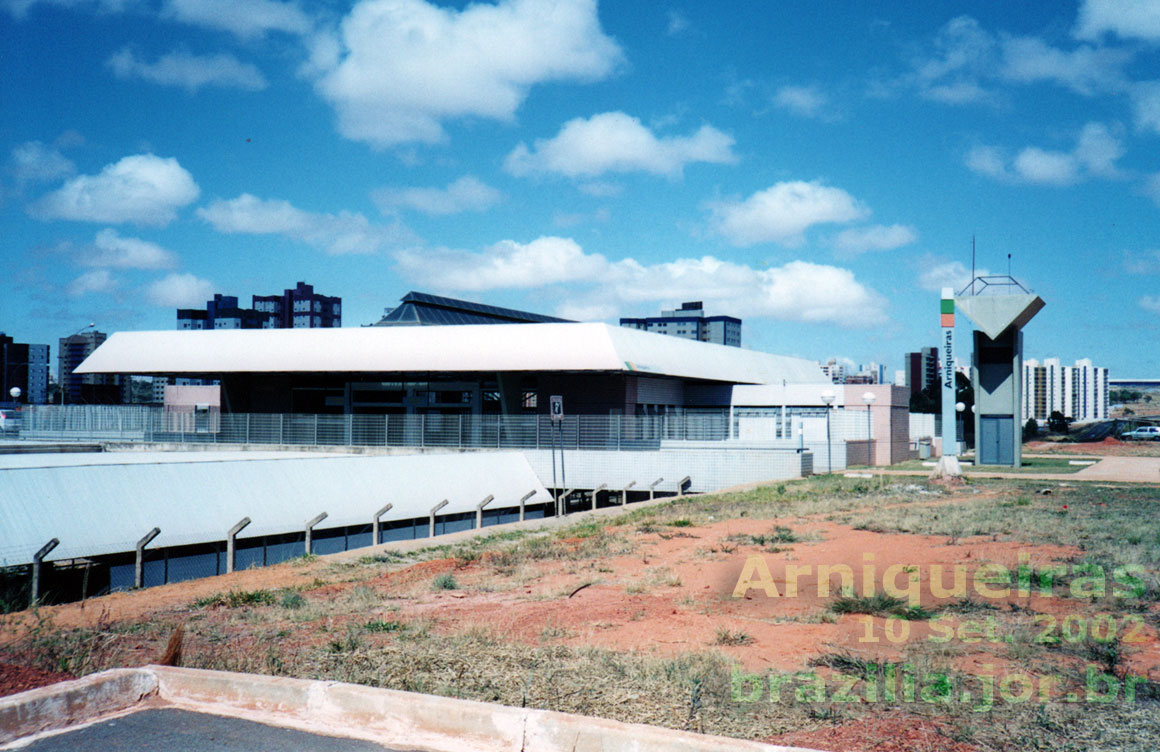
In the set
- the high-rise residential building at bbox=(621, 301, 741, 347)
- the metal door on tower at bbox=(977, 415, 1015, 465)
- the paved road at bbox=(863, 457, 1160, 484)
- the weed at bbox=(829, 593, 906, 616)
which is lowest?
the paved road at bbox=(863, 457, 1160, 484)

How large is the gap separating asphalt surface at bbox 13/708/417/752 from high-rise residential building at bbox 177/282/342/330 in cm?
15954

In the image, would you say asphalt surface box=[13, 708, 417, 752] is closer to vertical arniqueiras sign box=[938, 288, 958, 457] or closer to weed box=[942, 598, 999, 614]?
weed box=[942, 598, 999, 614]

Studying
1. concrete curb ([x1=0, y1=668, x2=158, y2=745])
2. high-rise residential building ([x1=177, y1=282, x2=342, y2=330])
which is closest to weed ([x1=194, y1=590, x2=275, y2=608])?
concrete curb ([x1=0, y1=668, x2=158, y2=745])

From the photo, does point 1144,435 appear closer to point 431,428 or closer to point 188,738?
point 431,428

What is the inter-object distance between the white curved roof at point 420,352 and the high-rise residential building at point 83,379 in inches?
167

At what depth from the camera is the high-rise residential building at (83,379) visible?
69438 mm

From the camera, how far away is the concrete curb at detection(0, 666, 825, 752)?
525 cm

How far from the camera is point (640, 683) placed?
6625 millimetres

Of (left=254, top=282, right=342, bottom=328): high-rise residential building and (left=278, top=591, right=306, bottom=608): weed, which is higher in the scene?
(left=254, top=282, right=342, bottom=328): high-rise residential building

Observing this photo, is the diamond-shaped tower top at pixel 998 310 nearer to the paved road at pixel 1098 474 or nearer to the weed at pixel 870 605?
the paved road at pixel 1098 474

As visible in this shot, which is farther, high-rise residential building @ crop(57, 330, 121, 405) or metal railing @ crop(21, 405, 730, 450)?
high-rise residential building @ crop(57, 330, 121, 405)

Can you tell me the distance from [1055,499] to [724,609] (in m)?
14.6

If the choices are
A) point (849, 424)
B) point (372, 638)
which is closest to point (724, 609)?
point (372, 638)

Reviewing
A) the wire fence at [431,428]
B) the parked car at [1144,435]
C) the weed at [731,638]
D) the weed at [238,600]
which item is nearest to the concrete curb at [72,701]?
the weed at [238,600]
